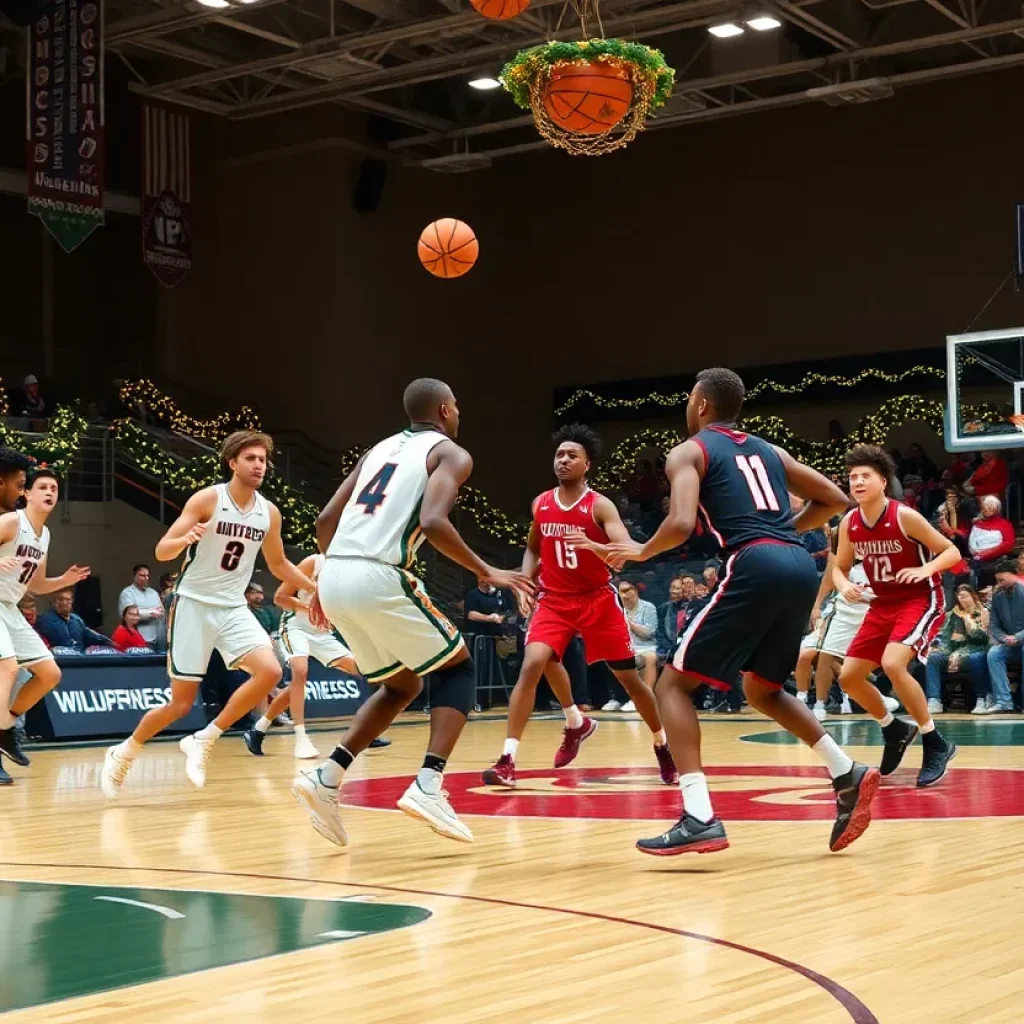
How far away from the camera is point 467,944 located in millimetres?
4301

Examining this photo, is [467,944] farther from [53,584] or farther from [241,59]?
[241,59]

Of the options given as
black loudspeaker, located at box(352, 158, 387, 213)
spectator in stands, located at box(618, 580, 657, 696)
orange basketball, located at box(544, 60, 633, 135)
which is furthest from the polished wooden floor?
black loudspeaker, located at box(352, 158, 387, 213)

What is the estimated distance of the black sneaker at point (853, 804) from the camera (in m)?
5.83

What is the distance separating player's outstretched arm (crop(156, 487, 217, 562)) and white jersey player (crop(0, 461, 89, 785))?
1342mm

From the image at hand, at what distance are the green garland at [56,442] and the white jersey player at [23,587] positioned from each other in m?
8.67

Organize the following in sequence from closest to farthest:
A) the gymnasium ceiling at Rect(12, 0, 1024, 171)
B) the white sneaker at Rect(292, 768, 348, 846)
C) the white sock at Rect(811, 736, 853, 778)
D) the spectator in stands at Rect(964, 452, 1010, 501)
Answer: the white sock at Rect(811, 736, 853, 778) → the white sneaker at Rect(292, 768, 348, 846) → the spectator in stands at Rect(964, 452, 1010, 501) → the gymnasium ceiling at Rect(12, 0, 1024, 171)

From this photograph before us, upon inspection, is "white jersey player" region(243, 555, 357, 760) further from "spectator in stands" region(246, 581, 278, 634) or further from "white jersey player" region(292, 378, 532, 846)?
"white jersey player" region(292, 378, 532, 846)

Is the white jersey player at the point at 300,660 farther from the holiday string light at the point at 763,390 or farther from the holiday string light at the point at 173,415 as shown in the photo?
the holiday string light at the point at 763,390

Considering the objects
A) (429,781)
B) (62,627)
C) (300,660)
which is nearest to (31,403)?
(62,627)

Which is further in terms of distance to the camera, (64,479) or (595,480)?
(595,480)

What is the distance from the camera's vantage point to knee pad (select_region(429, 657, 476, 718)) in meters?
6.18

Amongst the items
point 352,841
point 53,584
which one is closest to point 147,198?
point 53,584

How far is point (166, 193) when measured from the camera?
76.5ft

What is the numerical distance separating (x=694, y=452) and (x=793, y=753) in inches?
219
